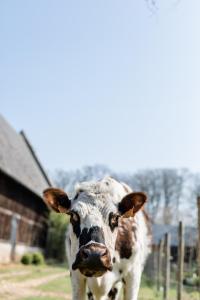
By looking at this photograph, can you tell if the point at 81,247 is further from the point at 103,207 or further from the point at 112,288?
the point at 112,288

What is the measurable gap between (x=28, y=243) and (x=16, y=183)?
5.88 metres

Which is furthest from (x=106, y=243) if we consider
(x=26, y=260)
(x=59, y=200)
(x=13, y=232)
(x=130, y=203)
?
(x=26, y=260)

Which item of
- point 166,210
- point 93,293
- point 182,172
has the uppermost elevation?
point 182,172

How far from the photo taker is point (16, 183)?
28734 mm

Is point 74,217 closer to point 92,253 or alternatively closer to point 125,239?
point 92,253

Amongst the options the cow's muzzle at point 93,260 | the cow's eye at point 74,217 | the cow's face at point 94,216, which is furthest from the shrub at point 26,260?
the cow's muzzle at point 93,260

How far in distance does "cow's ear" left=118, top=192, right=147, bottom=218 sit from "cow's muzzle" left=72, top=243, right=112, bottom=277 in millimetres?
1011

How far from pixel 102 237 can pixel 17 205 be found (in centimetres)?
2546

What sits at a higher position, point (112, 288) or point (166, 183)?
point (166, 183)

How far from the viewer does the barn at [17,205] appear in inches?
1040

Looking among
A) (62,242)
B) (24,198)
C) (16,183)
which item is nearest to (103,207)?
(16,183)

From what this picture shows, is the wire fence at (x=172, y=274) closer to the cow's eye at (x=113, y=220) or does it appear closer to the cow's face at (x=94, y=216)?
the cow's face at (x=94, y=216)

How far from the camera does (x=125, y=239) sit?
564 cm

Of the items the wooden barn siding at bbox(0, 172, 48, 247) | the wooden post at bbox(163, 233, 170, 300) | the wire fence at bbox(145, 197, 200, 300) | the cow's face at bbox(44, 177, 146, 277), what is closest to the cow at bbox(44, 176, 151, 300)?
the cow's face at bbox(44, 177, 146, 277)
